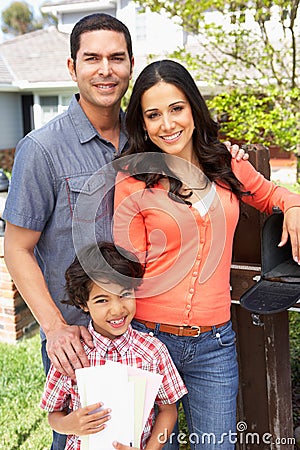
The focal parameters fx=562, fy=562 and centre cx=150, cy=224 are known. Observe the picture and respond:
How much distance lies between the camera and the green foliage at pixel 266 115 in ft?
19.2

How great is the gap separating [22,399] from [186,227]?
2399mm

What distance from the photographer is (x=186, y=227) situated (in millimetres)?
2002

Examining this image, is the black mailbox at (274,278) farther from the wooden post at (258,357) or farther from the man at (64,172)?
the man at (64,172)

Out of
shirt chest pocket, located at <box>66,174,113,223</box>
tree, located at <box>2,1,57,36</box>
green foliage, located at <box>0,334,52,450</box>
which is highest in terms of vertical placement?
tree, located at <box>2,1,57,36</box>

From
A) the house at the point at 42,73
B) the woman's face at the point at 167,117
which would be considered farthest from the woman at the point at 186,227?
the house at the point at 42,73

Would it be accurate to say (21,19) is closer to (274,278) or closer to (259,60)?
(259,60)

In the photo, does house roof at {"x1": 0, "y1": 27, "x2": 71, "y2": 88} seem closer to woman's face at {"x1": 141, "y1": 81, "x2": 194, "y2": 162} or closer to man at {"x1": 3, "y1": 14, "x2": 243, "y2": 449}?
man at {"x1": 3, "y1": 14, "x2": 243, "y2": 449}

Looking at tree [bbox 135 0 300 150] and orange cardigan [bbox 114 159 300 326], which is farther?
tree [bbox 135 0 300 150]

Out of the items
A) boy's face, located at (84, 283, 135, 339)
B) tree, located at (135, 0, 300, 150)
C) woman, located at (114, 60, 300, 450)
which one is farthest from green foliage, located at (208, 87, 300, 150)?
boy's face, located at (84, 283, 135, 339)

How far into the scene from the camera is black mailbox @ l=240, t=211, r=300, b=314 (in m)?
2.00

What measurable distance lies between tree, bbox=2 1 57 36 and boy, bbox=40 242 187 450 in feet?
139

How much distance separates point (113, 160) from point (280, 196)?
2.24 ft

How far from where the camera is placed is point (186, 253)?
2.02 metres

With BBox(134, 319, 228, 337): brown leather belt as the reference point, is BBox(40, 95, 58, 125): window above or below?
above
